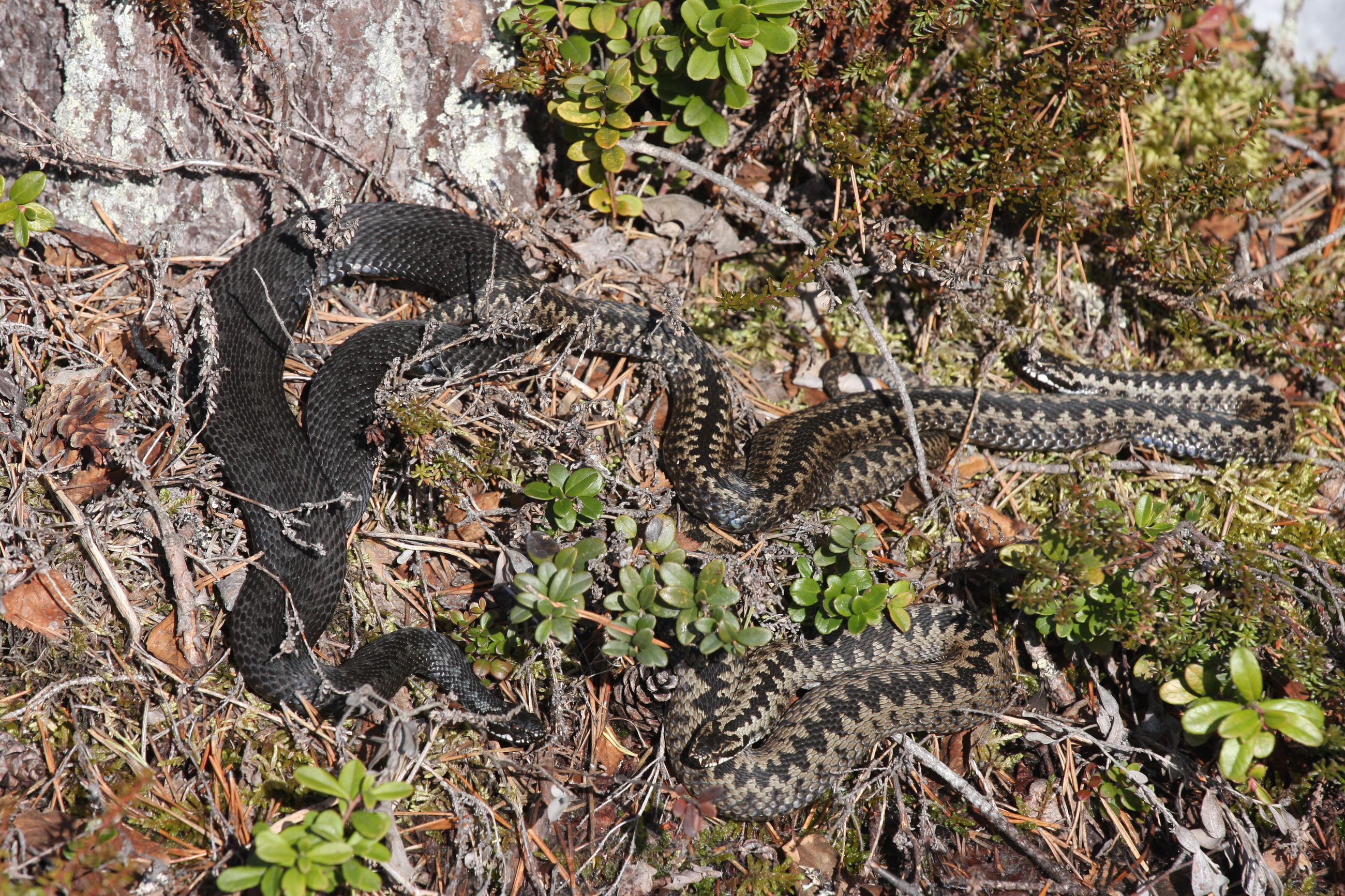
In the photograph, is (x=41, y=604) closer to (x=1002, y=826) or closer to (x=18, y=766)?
(x=18, y=766)

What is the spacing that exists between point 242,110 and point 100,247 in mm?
1071

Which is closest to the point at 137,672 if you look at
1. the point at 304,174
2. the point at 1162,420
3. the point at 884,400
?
the point at 304,174

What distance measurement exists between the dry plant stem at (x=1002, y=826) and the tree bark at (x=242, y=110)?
156 inches

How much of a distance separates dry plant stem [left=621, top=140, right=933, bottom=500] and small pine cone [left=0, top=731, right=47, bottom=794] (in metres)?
3.92

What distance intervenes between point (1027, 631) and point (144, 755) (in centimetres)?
401

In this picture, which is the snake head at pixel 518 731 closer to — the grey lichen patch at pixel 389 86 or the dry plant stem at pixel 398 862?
the dry plant stem at pixel 398 862

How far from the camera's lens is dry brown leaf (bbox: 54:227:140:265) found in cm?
448

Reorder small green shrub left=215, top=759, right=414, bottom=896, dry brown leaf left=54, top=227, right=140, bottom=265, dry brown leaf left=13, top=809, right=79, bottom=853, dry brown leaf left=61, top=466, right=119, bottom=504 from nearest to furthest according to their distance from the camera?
1. small green shrub left=215, top=759, right=414, bottom=896
2. dry brown leaf left=13, top=809, right=79, bottom=853
3. dry brown leaf left=61, top=466, right=119, bottom=504
4. dry brown leaf left=54, top=227, right=140, bottom=265

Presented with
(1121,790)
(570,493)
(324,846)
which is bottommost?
(1121,790)

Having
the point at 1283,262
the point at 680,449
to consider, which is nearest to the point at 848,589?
the point at 680,449

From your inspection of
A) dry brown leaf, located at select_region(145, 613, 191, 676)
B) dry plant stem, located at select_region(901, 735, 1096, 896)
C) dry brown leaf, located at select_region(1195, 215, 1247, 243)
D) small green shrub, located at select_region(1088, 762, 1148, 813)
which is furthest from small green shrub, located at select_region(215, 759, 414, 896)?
dry brown leaf, located at select_region(1195, 215, 1247, 243)

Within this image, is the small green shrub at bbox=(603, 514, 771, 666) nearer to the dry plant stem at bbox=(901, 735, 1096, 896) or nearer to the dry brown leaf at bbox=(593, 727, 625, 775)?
the dry brown leaf at bbox=(593, 727, 625, 775)

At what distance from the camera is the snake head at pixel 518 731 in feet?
11.6

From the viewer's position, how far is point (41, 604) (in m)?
3.57
